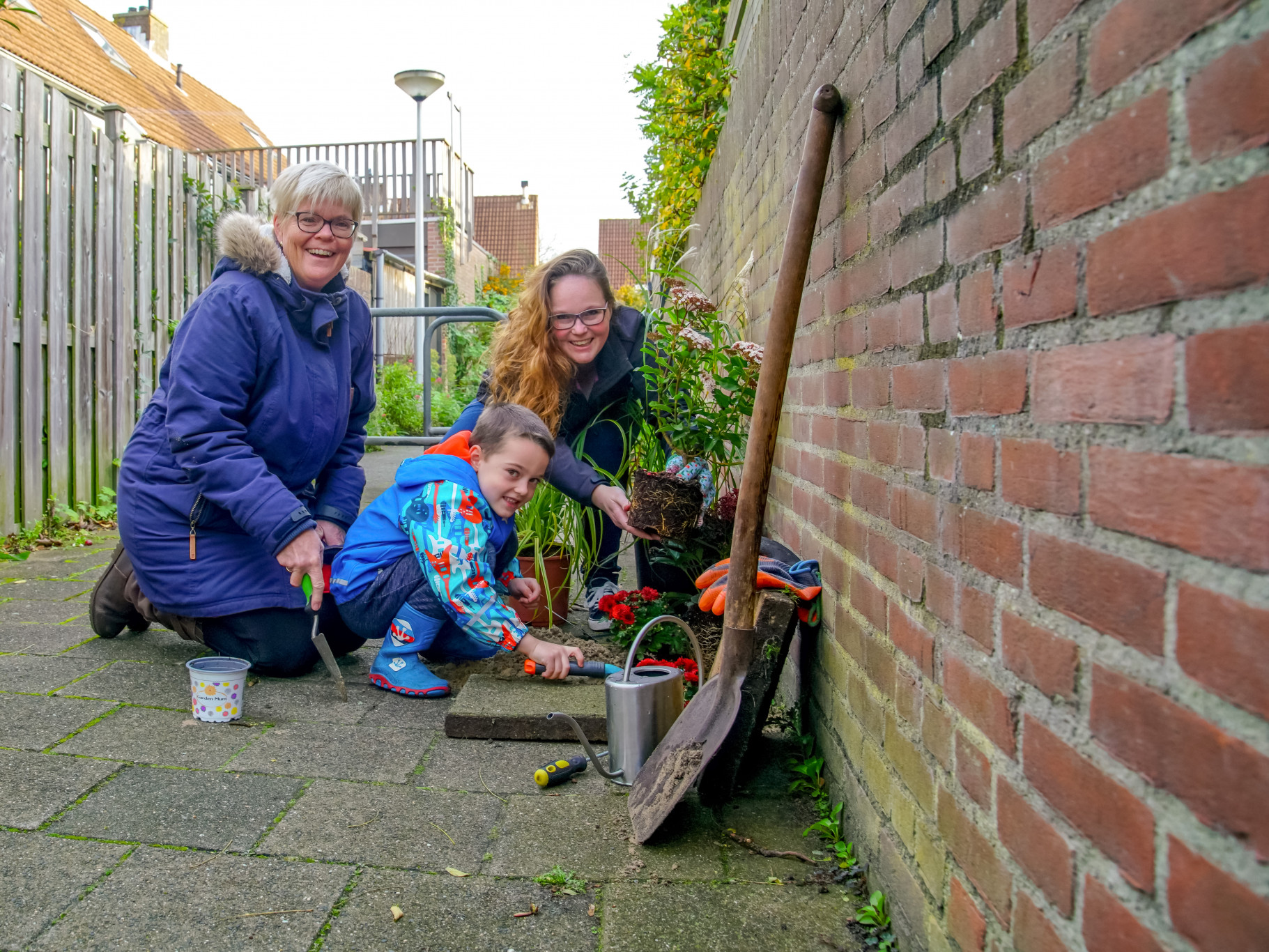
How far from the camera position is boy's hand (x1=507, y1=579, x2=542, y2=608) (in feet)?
10.0

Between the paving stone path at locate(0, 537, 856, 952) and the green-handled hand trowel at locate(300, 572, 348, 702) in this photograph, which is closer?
the paving stone path at locate(0, 537, 856, 952)

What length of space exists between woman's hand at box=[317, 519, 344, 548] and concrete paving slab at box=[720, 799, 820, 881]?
5.80 ft

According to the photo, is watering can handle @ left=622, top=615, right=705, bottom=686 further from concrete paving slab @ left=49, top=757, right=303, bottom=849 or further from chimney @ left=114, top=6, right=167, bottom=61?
chimney @ left=114, top=6, right=167, bottom=61

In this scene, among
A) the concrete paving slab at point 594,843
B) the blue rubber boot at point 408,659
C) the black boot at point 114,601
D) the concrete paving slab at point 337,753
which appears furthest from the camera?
the black boot at point 114,601

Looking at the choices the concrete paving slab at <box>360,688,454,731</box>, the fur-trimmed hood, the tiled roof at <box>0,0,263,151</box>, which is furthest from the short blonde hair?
the tiled roof at <box>0,0,263,151</box>

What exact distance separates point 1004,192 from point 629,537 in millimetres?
3325

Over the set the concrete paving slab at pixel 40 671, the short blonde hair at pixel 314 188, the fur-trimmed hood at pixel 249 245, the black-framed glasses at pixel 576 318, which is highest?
the short blonde hair at pixel 314 188

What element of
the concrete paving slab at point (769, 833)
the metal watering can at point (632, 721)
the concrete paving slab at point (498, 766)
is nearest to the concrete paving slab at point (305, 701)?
the concrete paving slab at point (498, 766)

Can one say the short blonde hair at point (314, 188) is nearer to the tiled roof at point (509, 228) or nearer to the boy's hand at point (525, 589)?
the boy's hand at point (525, 589)

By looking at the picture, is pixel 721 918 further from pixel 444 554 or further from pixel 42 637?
pixel 42 637

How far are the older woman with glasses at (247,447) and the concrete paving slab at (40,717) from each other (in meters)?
0.41

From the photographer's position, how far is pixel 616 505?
10.3 ft

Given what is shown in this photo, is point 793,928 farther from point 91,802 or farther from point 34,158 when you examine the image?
point 34,158

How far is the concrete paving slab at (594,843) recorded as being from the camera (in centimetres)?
171
